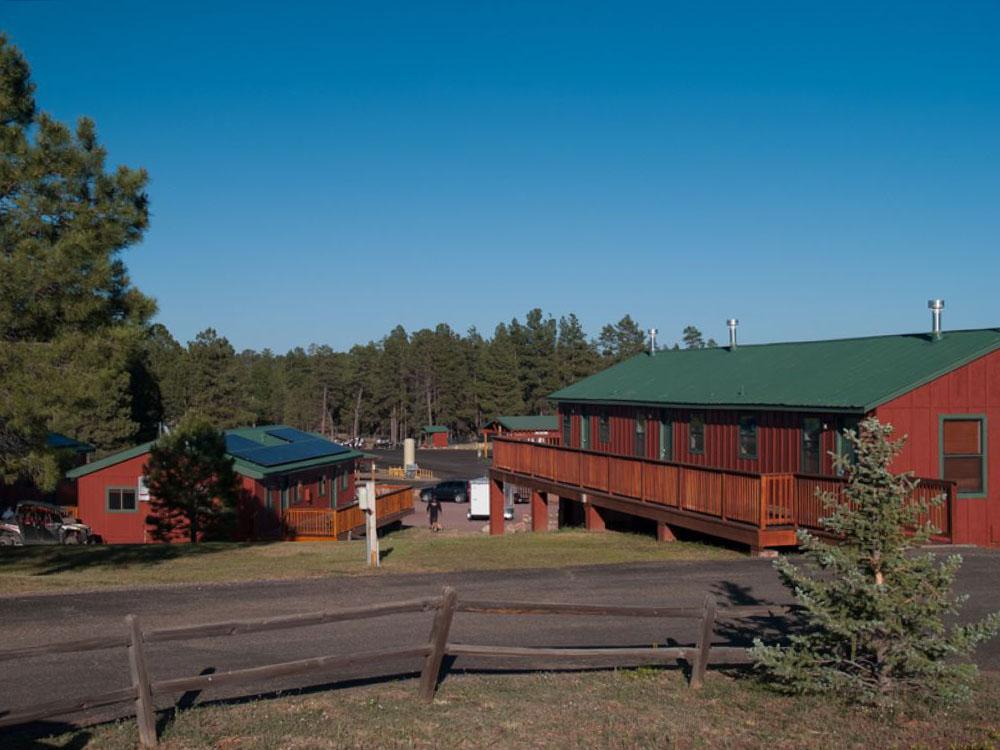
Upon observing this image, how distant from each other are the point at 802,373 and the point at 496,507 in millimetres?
13352

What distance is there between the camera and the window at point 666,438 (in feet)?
81.5

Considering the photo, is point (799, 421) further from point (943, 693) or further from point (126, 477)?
point (126, 477)

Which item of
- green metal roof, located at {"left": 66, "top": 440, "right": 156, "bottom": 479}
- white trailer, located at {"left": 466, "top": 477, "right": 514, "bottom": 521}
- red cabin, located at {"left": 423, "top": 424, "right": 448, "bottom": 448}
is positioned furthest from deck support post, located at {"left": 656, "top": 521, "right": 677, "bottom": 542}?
red cabin, located at {"left": 423, "top": 424, "right": 448, "bottom": 448}

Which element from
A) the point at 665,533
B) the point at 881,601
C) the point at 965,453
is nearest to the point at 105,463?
the point at 665,533

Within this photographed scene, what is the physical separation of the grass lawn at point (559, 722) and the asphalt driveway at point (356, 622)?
0.80 metres

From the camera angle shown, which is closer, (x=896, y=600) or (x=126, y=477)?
(x=896, y=600)

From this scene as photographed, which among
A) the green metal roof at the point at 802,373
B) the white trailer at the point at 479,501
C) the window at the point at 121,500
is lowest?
the white trailer at the point at 479,501

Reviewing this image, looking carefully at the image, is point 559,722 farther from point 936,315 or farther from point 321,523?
point 321,523

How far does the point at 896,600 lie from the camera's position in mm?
8242

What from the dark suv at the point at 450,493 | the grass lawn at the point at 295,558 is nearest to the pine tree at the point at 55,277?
the grass lawn at the point at 295,558

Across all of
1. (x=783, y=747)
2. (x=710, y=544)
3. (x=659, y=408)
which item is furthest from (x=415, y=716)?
(x=659, y=408)

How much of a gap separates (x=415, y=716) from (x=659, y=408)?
1766 centimetres

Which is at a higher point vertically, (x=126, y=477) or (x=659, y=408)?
(x=659, y=408)

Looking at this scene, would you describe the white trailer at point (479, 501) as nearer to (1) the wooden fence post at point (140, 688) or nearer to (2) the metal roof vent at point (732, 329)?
(2) the metal roof vent at point (732, 329)
